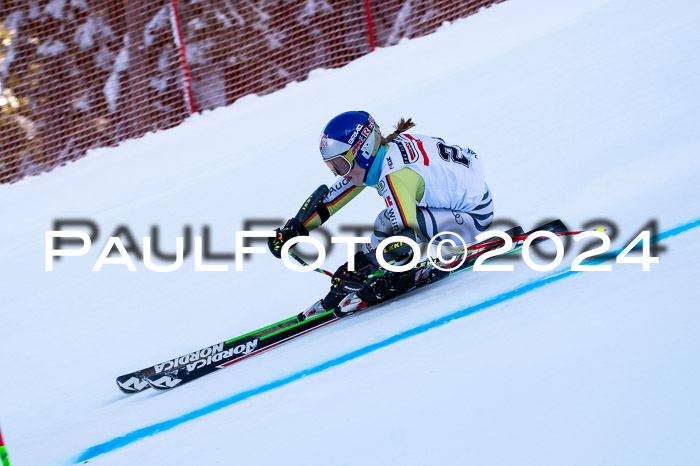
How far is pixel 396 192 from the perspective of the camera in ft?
12.6

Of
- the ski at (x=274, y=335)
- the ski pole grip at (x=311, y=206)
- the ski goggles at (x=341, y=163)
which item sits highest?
the ski goggles at (x=341, y=163)

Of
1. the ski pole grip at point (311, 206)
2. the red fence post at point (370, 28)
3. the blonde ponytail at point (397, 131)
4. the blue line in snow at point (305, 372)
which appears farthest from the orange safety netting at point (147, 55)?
the blue line in snow at point (305, 372)

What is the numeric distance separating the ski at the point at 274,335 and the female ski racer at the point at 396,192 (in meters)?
0.07

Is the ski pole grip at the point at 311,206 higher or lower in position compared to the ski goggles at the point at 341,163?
lower

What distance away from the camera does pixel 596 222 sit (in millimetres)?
4816

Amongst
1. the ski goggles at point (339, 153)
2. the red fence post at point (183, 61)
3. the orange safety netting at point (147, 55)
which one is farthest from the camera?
the orange safety netting at point (147, 55)

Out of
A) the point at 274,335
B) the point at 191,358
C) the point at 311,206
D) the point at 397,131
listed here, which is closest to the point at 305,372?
the point at 274,335

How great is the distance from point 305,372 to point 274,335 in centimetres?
66

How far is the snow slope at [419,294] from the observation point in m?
2.68

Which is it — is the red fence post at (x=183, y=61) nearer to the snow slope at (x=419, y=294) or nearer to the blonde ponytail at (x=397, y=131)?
the snow slope at (x=419, y=294)

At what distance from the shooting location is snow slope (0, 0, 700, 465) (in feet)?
8.80

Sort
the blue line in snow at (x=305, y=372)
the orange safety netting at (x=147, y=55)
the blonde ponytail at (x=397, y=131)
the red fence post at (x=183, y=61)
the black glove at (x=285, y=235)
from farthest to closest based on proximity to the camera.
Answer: the orange safety netting at (x=147, y=55)
the red fence post at (x=183, y=61)
the black glove at (x=285, y=235)
the blonde ponytail at (x=397, y=131)
the blue line in snow at (x=305, y=372)

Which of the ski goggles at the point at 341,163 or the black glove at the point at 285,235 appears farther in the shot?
the black glove at the point at 285,235

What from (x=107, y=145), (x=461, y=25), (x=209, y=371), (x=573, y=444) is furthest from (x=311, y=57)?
(x=573, y=444)
